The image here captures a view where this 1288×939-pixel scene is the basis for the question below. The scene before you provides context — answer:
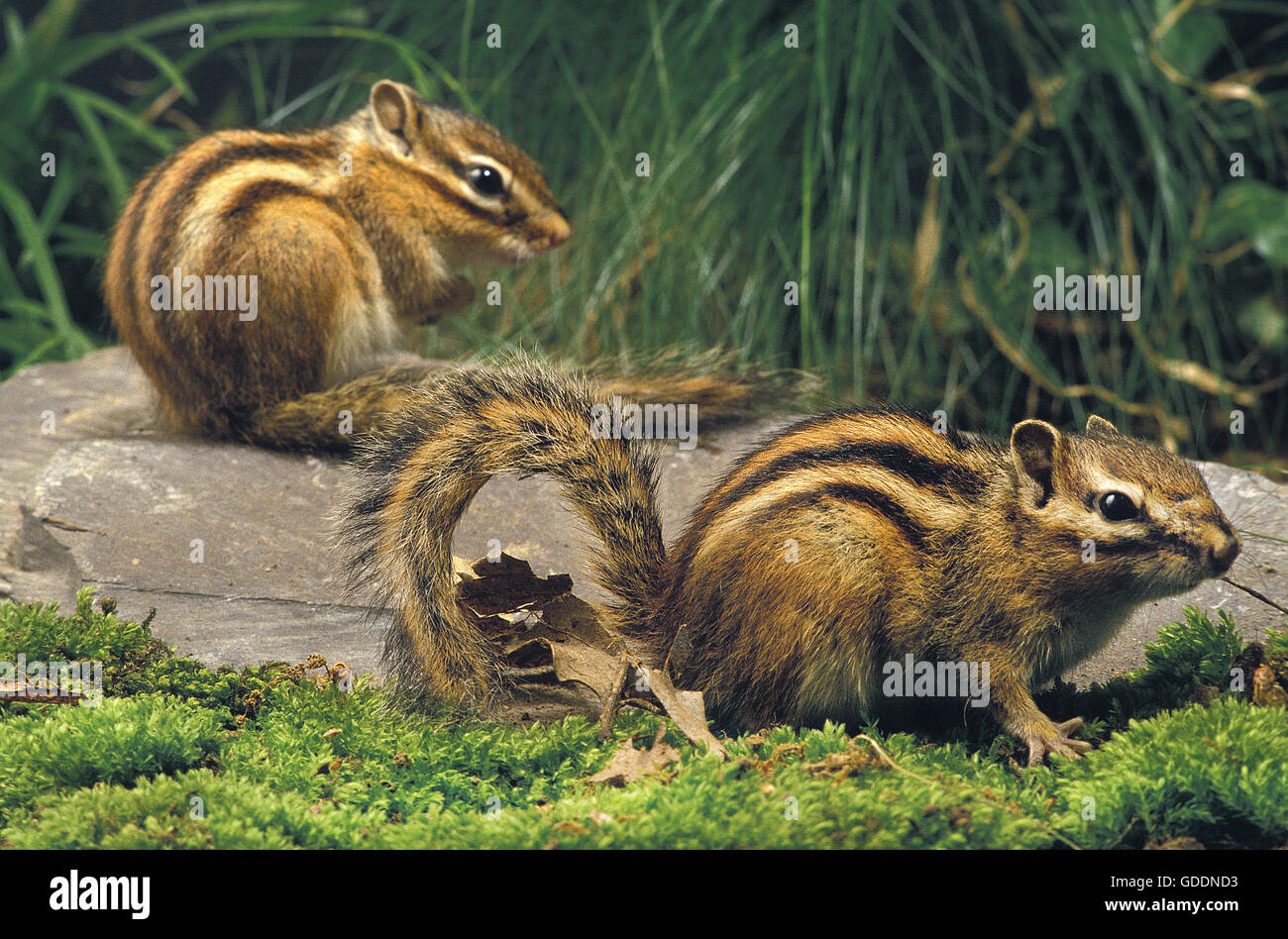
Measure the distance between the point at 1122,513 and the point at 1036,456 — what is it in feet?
0.58

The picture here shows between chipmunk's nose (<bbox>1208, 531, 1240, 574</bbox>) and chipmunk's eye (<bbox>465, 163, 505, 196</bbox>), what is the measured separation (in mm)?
2320

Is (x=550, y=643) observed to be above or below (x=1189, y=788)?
above

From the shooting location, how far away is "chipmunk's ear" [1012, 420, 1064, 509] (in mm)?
2266

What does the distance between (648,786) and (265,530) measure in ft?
5.00

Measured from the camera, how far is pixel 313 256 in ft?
11.3

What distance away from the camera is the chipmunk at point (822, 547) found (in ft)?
7.13

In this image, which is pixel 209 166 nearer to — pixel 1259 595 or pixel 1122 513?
pixel 1122 513

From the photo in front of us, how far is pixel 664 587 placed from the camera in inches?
93.7

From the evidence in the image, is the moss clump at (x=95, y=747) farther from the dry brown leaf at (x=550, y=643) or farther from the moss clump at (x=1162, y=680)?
the moss clump at (x=1162, y=680)

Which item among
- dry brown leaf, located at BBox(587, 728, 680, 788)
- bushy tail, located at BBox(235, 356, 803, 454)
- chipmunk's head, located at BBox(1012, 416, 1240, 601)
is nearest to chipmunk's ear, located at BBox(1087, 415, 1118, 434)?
chipmunk's head, located at BBox(1012, 416, 1240, 601)

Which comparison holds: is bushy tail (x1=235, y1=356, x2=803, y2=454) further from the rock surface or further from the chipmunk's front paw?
the chipmunk's front paw

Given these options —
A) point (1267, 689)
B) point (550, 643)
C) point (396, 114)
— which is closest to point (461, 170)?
point (396, 114)

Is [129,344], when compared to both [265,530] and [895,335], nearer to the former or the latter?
[265,530]
